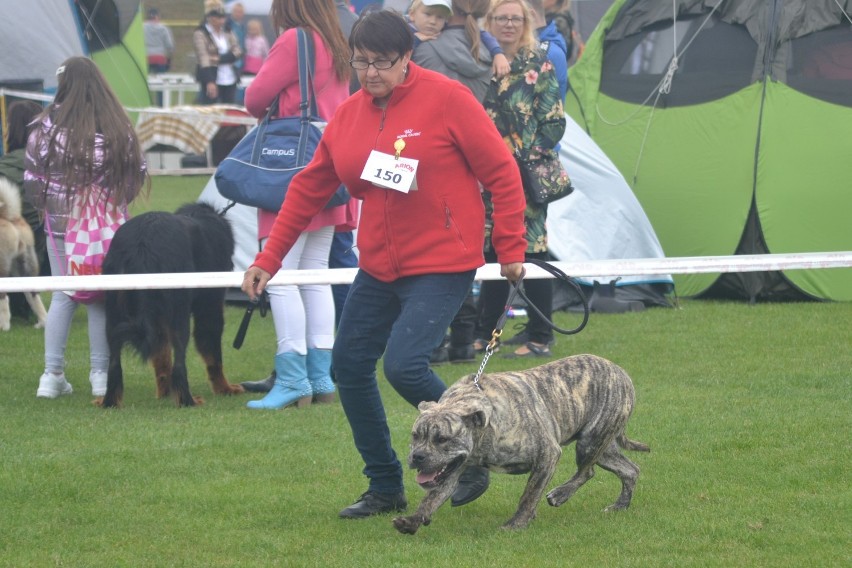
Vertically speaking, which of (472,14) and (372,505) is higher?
(472,14)

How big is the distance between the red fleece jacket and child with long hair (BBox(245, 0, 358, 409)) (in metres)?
1.94

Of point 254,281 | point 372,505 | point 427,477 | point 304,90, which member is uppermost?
point 304,90

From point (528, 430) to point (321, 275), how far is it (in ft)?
7.88

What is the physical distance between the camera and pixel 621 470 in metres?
4.43

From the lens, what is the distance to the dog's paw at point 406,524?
3965 millimetres

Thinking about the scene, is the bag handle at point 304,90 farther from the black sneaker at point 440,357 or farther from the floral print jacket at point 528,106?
the black sneaker at point 440,357

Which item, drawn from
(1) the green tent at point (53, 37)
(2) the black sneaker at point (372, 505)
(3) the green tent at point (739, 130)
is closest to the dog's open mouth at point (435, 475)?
(2) the black sneaker at point (372, 505)

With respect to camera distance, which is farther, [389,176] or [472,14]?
[472,14]

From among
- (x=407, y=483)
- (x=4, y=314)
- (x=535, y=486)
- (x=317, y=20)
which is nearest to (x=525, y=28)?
(x=317, y=20)

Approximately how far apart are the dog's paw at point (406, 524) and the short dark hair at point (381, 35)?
1.51m

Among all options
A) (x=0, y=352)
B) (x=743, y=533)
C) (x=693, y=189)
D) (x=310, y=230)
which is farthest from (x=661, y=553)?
(x=693, y=189)

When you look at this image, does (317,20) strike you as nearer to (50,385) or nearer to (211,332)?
(211,332)

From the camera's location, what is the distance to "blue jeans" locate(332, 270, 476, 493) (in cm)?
408

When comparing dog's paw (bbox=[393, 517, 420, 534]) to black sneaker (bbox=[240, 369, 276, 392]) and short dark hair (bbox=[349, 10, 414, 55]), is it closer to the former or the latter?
short dark hair (bbox=[349, 10, 414, 55])
